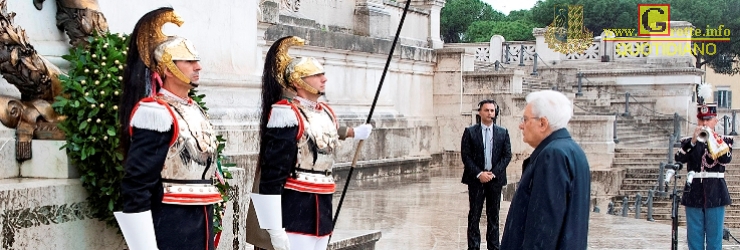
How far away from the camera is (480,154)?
9648 millimetres

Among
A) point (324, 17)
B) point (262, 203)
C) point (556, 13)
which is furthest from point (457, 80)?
point (556, 13)

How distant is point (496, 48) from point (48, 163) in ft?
83.8

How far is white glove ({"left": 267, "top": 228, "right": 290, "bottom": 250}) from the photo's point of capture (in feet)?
18.4

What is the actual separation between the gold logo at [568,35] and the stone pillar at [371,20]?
33.2 feet

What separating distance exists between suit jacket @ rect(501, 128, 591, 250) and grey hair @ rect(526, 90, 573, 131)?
0.07m

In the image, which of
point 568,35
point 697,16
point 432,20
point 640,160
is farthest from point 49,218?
point 697,16

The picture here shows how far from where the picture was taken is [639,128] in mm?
24062

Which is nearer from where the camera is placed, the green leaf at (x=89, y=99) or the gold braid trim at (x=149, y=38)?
the gold braid trim at (x=149, y=38)

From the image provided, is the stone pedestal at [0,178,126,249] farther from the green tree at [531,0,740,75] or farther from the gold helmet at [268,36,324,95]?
the green tree at [531,0,740,75]

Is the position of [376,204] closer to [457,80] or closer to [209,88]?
[209,88]

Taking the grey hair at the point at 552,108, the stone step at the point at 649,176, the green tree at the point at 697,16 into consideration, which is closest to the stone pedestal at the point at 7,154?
the grey hair at the point at 552,108

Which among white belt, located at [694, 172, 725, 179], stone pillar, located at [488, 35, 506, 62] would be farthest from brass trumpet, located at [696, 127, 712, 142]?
stone pillar, located at [488, 35, 506, 62]

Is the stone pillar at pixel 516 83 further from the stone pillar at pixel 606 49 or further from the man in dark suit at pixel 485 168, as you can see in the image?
the man in dark suit at pixel 485 168

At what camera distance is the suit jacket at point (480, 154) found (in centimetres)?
960
